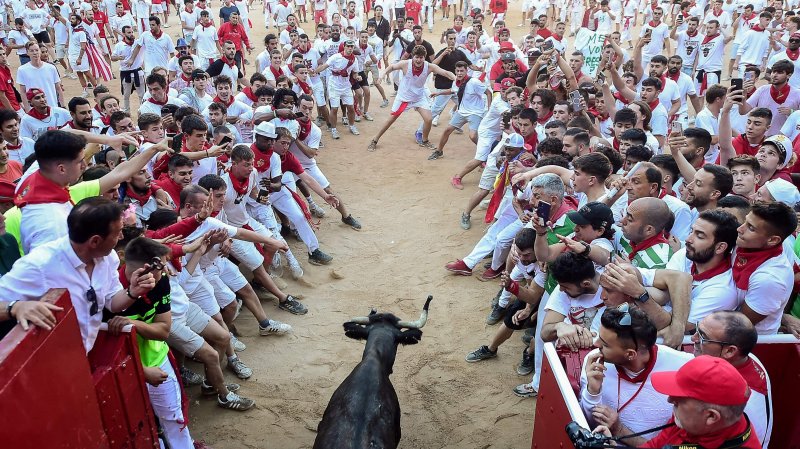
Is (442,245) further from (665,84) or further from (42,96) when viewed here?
(42,96)

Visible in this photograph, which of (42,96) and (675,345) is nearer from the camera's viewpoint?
(675,345)

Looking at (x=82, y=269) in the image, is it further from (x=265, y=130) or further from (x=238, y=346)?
(x=265, y=130)

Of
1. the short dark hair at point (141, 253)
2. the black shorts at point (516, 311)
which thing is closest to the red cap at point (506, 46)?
the black shorts at point (516, 311)

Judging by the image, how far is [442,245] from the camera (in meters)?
8.72

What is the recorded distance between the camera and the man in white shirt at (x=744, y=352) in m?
3.13

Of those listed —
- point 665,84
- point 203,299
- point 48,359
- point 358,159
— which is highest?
point 48,359

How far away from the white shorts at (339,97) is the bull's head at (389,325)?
28.2 ft

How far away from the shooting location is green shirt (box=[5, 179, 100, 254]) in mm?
4271

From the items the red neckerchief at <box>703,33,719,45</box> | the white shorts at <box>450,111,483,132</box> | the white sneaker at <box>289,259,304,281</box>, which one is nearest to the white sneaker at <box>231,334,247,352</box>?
the white sneaker at <box>289,259,304,281</box>

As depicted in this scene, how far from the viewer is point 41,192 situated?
418cm

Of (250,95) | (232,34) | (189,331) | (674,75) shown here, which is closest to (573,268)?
(189,331)

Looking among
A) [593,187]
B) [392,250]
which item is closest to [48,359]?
[593,187]

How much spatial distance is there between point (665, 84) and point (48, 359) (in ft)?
31.4

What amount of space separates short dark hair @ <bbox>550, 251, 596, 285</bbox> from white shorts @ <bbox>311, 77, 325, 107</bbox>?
930 centimetres
